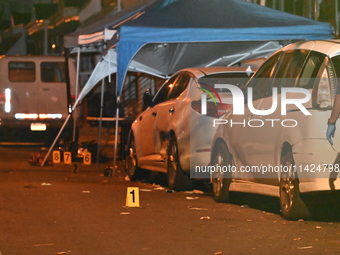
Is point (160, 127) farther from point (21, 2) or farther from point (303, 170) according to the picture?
point (21, 2)

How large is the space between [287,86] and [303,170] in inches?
41.6

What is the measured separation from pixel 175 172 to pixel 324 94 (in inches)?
151

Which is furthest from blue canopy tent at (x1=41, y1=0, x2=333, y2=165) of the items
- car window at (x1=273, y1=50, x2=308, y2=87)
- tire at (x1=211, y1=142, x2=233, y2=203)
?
car window at (x1=273, y1=50, x2=308, y2=87)

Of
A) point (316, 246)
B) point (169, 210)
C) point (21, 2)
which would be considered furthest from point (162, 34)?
point (21, 2)

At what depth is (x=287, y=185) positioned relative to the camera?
8852 millimetres

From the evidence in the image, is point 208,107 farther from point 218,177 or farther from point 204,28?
point 204,28

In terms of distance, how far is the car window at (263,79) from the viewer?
9633 mm

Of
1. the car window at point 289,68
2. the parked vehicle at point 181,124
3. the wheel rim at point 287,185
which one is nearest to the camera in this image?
the wheel rim at point 287,185

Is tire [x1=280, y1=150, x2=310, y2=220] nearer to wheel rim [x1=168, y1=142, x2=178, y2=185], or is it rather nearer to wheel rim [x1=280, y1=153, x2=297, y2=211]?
wheel rim [x1=280, y1=153, x2=297, y2=211]

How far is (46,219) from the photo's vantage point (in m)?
9.26

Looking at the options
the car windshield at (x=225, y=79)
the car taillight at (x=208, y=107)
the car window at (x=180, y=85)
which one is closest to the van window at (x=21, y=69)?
the car window at (x=180, y=85)

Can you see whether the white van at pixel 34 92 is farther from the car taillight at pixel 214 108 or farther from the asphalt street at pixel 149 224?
the car taillight at pixel 214 108

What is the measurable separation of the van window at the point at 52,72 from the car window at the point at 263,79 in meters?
12.8

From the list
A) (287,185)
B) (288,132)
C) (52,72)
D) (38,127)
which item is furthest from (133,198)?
(52,72)
